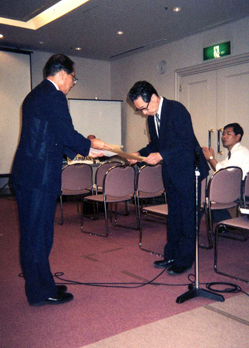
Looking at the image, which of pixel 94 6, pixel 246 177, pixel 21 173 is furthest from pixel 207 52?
pixel 21 173

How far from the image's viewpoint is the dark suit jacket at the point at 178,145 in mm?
2768

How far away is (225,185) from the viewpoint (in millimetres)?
3580

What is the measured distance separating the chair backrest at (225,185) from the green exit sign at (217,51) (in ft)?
11.1

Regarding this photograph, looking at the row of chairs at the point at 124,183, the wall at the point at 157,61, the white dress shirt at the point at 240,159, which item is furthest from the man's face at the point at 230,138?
the wall at the point at 157,61

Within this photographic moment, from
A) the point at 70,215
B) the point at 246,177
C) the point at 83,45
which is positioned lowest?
the point at 70,215

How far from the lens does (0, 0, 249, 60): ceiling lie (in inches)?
215

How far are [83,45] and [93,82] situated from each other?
4.65ft

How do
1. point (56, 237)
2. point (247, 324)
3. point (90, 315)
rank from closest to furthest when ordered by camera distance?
point (247, 324), point (90, 315), point (56, 237)

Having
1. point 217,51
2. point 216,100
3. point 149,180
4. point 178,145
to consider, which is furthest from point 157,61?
point 178,145

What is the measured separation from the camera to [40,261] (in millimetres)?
2326

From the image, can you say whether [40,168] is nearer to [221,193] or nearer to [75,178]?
[221,193]

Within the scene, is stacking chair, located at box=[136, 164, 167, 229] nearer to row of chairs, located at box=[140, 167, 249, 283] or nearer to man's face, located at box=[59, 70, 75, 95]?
row of chairs, located at box=[140, 167, 249, 283]

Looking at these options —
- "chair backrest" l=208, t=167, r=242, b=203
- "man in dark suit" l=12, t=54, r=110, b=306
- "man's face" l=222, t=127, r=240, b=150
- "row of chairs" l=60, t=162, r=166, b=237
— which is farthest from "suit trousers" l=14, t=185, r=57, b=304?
"man's face" l=222, t=127, r=240, b=150

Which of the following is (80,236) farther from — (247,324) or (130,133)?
(130,133)
